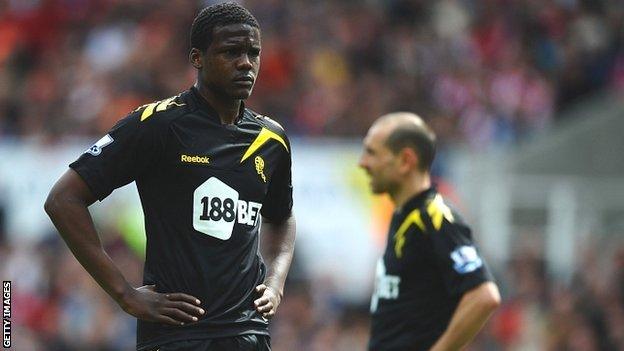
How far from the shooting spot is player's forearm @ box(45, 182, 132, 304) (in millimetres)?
5117

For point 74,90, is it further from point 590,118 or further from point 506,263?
point 590,118

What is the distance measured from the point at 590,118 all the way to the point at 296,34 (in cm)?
376

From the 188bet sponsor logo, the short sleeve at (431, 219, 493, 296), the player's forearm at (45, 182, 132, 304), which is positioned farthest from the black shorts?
the short sleeve at (431, 219, 493, 296)

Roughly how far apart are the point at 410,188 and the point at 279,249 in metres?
1.39

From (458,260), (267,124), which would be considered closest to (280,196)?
(267,124)

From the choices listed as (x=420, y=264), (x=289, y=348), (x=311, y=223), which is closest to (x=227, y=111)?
(x=420, y=264)

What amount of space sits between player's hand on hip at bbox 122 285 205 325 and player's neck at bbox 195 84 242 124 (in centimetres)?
78

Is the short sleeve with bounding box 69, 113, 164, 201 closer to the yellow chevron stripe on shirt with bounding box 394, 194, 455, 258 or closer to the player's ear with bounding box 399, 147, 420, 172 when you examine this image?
the yellow chevron stripe on shirt with bounding box 394, 194, 455, 258

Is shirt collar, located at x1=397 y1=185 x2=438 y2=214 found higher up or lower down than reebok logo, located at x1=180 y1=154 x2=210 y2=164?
lower down

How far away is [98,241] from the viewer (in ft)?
17.0

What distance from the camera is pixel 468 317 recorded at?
6.50 meters

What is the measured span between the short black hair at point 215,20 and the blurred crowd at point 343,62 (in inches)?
315

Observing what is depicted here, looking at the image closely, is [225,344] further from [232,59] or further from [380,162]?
[380,162]

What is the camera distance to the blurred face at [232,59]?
5332 millimetres
